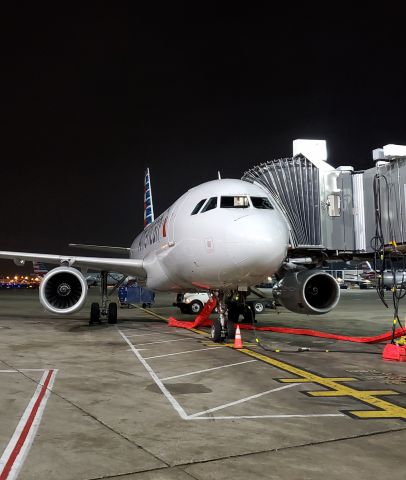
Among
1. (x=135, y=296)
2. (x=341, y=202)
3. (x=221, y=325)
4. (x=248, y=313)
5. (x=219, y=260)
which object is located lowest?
(x=221, y=325)

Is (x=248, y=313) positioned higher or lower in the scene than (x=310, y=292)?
lower

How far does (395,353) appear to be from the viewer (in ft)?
31.3

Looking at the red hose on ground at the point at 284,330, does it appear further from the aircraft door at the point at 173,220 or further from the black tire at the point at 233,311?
the aircraft door at the point at 173,220

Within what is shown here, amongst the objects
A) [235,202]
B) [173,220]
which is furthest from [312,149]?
[173,220]

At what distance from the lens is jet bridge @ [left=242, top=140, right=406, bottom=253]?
11.5 metres

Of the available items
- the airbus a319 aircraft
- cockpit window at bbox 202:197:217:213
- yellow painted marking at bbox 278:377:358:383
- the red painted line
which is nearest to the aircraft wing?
the airbus a319 aircraft

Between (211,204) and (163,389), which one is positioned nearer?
(163,389)

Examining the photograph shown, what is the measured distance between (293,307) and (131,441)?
9.48 metres

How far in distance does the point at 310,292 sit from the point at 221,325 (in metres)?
3.09

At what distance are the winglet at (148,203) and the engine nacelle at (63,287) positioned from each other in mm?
13937

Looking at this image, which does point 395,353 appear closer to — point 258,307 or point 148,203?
point 258,307

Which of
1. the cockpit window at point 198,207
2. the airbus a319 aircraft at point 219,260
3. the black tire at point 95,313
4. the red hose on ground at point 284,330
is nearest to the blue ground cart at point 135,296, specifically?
the black tire at point 95,313

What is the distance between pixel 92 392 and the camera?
6562mm

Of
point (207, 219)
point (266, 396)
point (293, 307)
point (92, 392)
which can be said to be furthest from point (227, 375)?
point (293, 307)
